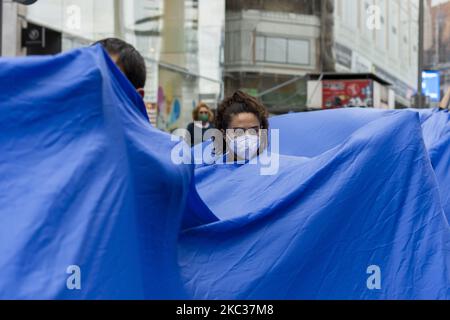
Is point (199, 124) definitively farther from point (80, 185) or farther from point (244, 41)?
point (244, 41)

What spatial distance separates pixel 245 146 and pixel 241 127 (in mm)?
321

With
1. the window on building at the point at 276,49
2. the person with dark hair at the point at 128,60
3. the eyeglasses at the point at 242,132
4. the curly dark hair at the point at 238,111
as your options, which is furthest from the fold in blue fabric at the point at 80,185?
the window on building at the point at 276,49

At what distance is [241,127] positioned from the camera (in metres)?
4.42

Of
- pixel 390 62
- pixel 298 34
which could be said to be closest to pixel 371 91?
pixel 298 34

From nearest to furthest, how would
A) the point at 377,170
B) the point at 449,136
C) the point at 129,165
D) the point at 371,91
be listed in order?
the point at 129,165 → the point at 377,170 → the point at 449,136 → the point at 371,91

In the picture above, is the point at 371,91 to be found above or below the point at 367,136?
above

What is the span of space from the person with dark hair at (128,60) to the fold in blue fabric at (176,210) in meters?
0.20

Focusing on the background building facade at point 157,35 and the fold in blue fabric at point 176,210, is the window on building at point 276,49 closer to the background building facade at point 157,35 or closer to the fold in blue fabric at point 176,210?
the background building facade at point 157,35

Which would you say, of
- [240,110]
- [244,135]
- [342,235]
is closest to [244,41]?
[240,110]

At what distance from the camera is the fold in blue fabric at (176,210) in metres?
2.12

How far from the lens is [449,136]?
462 cm

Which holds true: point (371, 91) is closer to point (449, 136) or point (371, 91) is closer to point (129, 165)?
point (449, 136)
